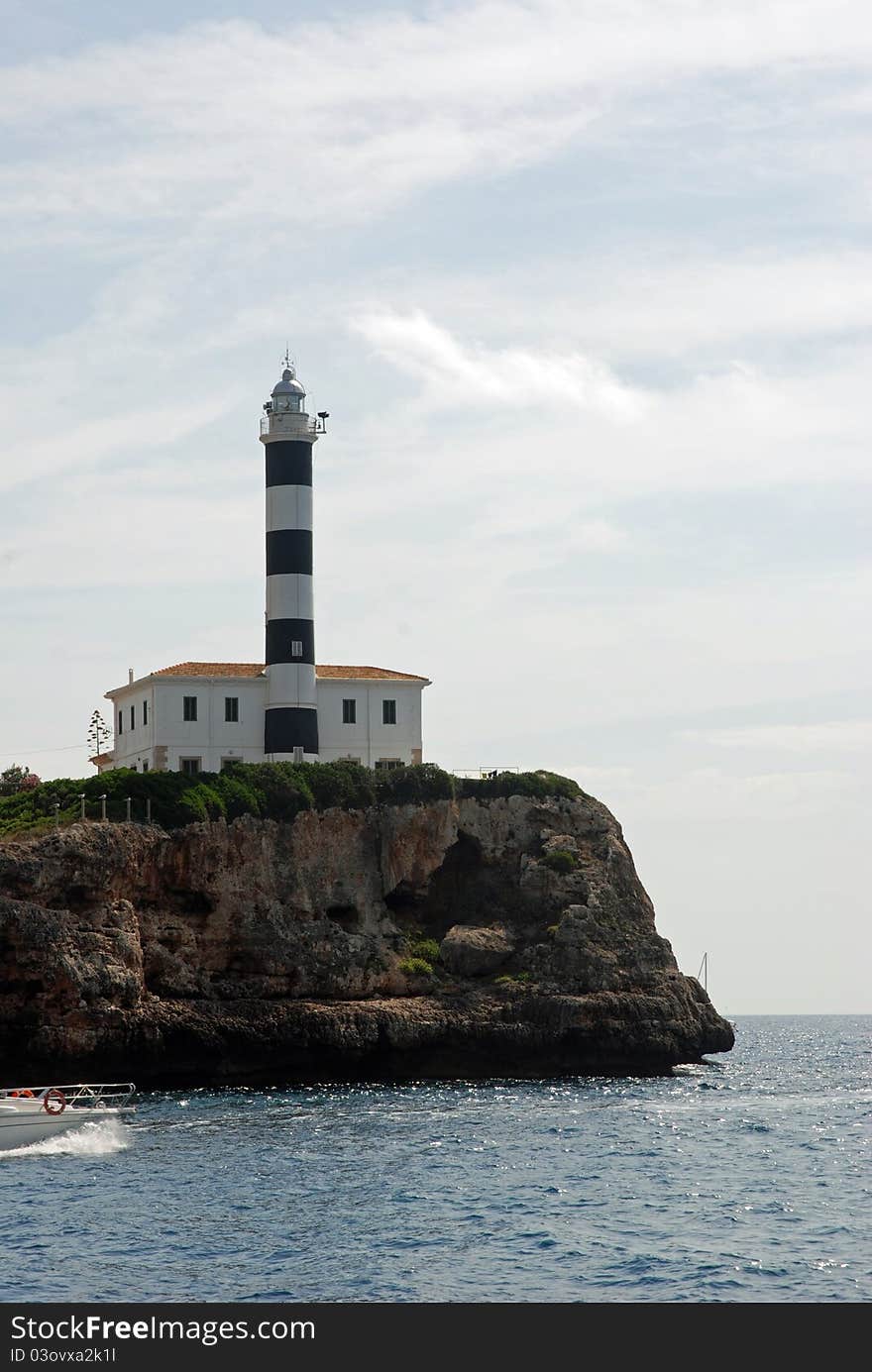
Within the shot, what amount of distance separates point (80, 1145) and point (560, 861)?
27.2m

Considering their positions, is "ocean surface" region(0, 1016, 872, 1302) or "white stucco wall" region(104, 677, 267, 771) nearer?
"ocean surface" region(0, 1016, 872, 1302)

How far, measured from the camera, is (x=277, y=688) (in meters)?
70.0

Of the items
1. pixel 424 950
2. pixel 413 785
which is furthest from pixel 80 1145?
pixel 413 785

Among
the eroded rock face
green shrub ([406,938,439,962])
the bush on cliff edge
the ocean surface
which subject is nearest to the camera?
the ocean surface

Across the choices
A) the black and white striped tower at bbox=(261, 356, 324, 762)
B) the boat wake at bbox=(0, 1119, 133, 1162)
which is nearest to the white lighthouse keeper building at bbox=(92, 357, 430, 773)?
the black and white striped tower at bbox=(261, 356, 324, 762)

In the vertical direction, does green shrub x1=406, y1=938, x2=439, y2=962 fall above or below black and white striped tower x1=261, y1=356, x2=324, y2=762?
below

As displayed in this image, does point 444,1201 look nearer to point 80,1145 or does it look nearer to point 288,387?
point 80,1145

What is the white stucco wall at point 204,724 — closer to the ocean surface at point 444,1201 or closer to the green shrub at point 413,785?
the green shrub at point 413,785

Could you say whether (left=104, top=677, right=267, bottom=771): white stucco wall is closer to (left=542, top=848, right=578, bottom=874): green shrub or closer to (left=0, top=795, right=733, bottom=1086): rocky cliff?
(left=0, top=795, right=733, bottom=1086): rocky cliff

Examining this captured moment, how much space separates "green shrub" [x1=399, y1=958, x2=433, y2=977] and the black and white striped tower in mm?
10306

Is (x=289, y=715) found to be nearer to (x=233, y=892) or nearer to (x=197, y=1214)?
(x=233, y=892)

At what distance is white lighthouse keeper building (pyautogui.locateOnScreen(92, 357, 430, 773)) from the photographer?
69.1 metres
